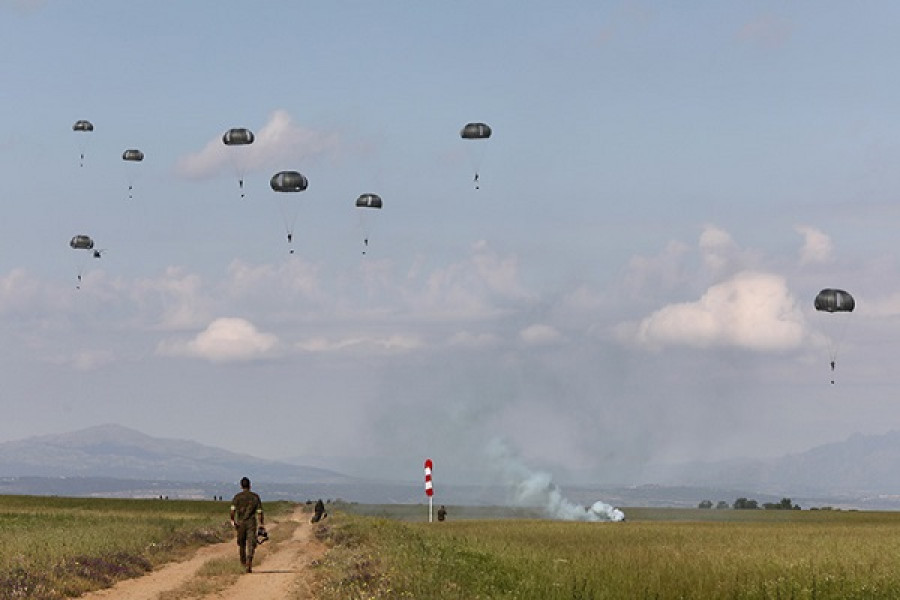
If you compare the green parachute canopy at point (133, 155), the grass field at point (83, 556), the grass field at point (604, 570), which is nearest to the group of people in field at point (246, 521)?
the grass field at point (604, 570)

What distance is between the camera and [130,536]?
1922 inches

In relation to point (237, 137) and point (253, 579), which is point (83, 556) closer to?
point (253, 579)

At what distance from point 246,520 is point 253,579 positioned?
8.00ft

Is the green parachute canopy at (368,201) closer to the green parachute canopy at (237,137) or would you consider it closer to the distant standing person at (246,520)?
the green parachute canopy at (237,137)

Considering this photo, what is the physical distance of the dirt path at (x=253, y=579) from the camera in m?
30.2

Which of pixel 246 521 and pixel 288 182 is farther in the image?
pixel 288 182

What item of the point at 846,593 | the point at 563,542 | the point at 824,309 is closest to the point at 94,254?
the point at 824,309

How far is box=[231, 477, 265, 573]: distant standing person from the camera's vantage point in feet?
119

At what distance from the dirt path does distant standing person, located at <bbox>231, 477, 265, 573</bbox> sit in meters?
0.62

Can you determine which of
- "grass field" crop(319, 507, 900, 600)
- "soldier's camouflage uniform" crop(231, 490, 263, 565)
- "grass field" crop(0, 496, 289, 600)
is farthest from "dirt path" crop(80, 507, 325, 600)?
"grass field" crop(319, 507, 900, 600)

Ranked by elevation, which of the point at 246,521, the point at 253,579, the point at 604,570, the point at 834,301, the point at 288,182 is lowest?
the point at 253,579

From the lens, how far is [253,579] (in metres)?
34.4

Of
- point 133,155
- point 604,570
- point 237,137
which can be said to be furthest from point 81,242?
point 604,570

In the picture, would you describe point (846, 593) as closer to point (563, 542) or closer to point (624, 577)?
point (624, 577)
